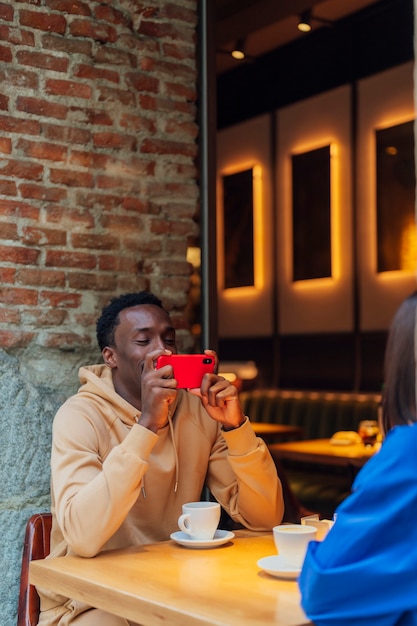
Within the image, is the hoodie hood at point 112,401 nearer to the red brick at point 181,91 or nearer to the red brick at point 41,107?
the red brick at point 41,107

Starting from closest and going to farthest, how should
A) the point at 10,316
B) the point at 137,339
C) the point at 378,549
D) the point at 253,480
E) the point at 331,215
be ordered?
1. the point at 378,549
2. the point at 253,480
3. the point at 137,339
4. the point at 10,316
5. the point at 331,215

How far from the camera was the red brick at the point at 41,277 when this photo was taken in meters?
3.04

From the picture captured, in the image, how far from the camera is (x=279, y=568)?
1.85m

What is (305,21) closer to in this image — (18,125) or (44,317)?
(18,125)

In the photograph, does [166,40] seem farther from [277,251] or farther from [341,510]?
[277,251]

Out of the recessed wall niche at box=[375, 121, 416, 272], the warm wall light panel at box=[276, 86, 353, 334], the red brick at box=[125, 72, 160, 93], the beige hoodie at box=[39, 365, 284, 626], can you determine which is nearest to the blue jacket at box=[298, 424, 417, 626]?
the beige hoodie at box=[39, 365, 284, 626]

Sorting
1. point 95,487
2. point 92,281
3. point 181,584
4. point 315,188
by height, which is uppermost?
point 315,188

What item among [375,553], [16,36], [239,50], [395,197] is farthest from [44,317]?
[239,50]

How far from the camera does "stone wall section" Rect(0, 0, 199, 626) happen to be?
2.99 metres

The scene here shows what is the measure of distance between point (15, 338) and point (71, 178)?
2.12 feet

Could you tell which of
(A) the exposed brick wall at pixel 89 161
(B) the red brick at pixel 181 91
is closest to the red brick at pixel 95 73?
(A) the exposed brick wall at pixel 89 161

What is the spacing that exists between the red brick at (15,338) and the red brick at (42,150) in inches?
25.6

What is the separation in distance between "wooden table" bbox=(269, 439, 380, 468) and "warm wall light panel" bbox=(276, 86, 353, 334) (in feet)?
7.29

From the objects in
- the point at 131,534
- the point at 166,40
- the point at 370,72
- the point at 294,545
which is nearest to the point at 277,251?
the point at 370,72
